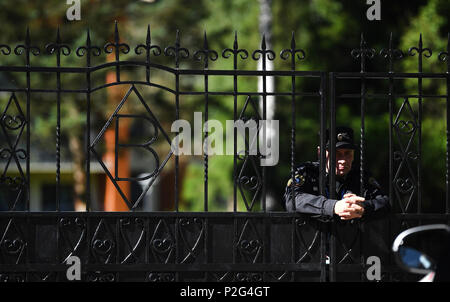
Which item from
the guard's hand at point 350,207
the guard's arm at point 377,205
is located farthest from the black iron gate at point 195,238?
the guard's hand at point 350,207

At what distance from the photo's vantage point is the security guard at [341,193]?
6.33 meters

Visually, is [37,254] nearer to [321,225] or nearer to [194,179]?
[321,225]

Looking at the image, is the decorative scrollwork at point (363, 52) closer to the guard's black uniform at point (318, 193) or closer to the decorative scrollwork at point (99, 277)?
the guard's black uniform at point (318, 193)

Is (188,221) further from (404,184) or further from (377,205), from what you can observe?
(404,184)

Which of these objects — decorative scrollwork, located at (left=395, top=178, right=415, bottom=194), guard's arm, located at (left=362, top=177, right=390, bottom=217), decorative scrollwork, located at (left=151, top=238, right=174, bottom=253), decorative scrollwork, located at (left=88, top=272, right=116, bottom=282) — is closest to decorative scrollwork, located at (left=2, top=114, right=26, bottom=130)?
decorative scrollwork, located at (left=88, top=272, right=116, bottom=282)

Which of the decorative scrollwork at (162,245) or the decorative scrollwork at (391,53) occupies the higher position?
the decorative scrollwork at (391,53)

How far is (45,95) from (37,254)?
522 inches

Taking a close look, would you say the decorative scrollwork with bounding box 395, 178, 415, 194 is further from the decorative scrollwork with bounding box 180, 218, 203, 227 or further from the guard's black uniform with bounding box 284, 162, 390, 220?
the decorative scrollwork with bounding box 180, 218, 203, 227

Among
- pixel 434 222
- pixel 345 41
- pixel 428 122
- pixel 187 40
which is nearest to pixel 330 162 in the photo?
pixel 434 222

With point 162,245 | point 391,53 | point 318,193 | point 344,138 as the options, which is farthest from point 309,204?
point 391,53

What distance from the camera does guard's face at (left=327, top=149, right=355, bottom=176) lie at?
21.8 feet

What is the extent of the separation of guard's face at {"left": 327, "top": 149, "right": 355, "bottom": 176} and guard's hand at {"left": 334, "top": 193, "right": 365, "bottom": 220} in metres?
0.37

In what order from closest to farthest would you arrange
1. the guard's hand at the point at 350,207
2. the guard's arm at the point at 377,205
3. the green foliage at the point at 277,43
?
the guard's hand at the point at 350,207 → the guard's arm at the point at 377,205 → the green foliage at the point at 277,43

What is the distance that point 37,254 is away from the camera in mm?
6637
